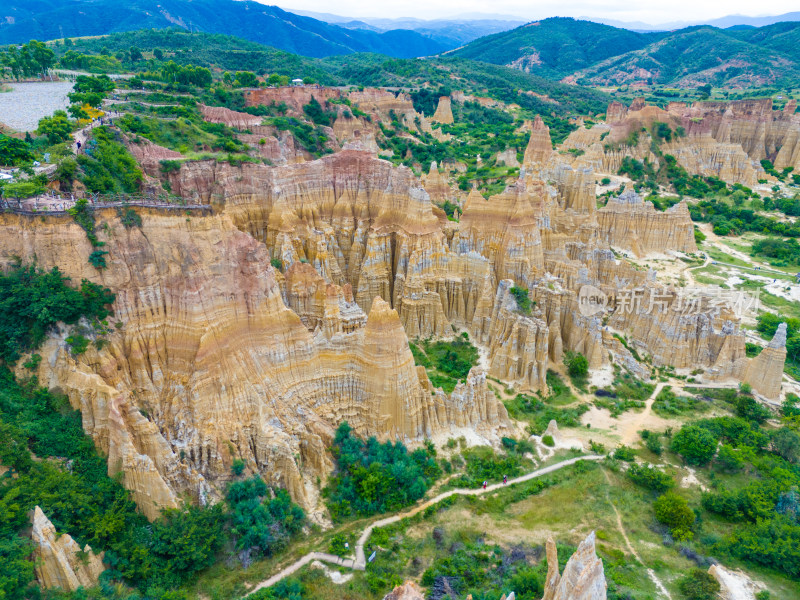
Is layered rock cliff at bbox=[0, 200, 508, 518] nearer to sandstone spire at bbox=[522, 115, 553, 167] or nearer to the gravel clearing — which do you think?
the gravel clearing

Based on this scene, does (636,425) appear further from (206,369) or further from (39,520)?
(39,520)

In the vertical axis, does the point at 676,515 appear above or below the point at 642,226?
below

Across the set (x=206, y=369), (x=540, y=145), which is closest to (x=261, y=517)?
(x=206, y=369)

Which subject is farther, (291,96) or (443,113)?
(443,113)

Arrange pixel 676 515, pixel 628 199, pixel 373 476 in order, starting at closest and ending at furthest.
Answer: pixel 373 476 → pixel 676 515 → pixel 628 199

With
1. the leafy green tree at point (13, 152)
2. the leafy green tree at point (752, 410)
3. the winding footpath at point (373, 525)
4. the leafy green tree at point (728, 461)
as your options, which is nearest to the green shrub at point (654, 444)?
the leafy green tree at point (728, 461)

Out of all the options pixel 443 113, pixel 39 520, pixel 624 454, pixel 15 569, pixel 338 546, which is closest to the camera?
pixel 15 569

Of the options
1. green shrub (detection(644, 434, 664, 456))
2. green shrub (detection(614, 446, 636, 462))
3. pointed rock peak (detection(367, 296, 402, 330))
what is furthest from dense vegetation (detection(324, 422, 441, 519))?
green shrub (detection(644, 434, 664, 456))
